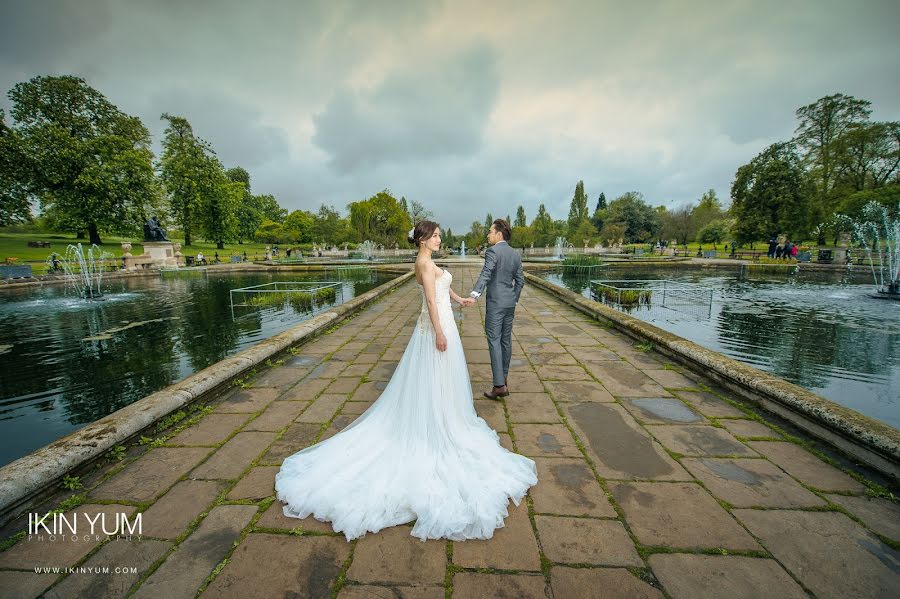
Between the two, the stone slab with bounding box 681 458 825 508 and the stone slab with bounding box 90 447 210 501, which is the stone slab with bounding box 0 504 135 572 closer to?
the stone slab with bounding box 90 447 210 501

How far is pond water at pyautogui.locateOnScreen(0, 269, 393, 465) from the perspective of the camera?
384 centimetres

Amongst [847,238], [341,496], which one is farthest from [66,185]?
[847,238]

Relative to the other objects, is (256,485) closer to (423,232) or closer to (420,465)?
(420,465)

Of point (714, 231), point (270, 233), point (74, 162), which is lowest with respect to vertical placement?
point (714, 231)

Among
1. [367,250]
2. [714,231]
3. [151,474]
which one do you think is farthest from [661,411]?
[714,231]

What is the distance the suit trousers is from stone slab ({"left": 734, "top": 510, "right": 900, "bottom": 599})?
1981 millimetres

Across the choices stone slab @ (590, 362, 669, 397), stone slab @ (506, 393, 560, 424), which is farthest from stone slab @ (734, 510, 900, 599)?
stone slab @ (590, 362, 669, 397)

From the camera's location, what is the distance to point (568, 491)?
7.09ft

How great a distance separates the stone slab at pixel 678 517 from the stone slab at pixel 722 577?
0.26 feet

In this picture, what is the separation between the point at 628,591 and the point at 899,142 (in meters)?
43.4

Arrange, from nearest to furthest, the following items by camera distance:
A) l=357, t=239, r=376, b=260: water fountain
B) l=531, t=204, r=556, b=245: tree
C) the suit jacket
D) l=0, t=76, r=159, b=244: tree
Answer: the suit jacket → l=0, t=76, r=159, b=244: tree → l=357, t=239, r=376, b=260: water fountain → l=531, t=204, r=556, b=245: tree

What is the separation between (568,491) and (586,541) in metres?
0.38

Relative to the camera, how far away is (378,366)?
14.9 feet

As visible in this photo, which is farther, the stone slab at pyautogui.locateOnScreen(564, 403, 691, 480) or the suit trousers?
the suit trousers
